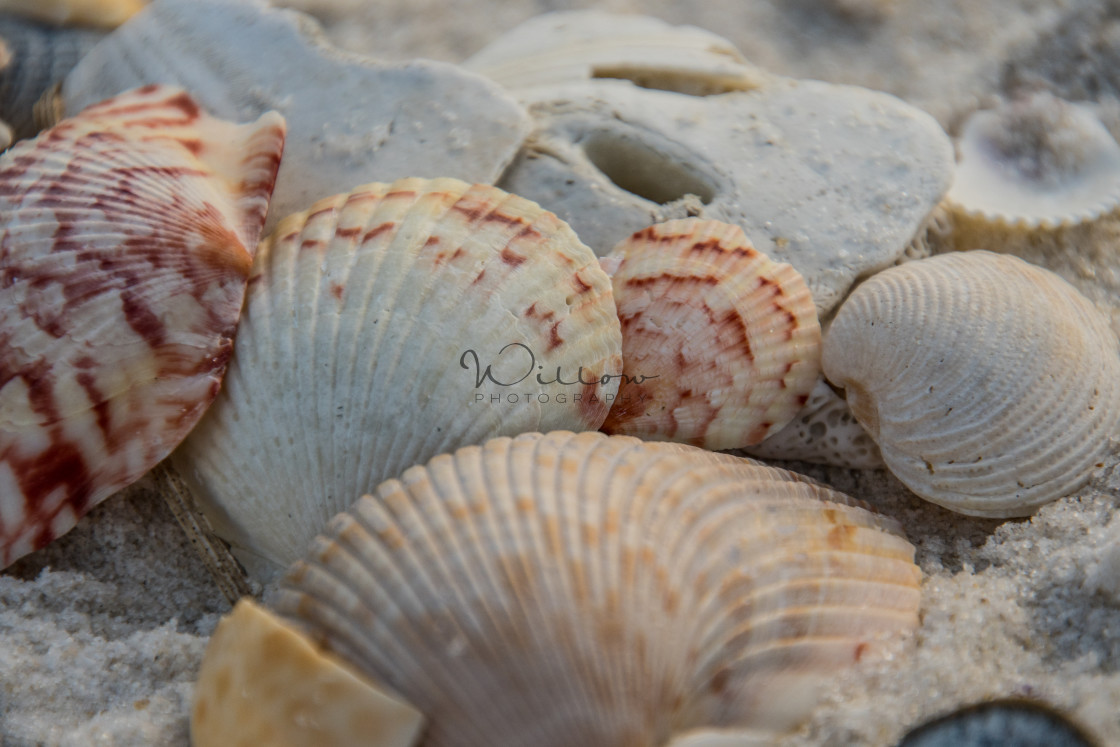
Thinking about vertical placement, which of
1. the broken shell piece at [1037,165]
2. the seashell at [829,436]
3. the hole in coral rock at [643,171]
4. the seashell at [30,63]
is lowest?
the seashell at [829,436]

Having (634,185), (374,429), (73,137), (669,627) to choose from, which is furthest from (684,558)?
(73,137)

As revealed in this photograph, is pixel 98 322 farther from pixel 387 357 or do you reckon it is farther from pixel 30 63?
pixel 30 63

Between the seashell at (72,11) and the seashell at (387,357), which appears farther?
the seashell at (72,11)

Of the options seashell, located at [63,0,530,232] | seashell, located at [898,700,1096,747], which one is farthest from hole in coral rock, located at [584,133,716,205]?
seashell, located at [898,700,1096,747]

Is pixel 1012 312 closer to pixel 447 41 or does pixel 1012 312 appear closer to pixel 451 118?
pixel 451 118

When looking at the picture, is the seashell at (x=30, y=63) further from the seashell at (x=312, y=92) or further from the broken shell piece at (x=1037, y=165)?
the broken shell piece at (x=1037, y=165)

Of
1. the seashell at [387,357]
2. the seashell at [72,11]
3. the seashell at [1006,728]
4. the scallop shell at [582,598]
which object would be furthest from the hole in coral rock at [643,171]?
the seashell at [72,11]
